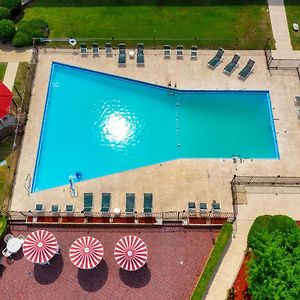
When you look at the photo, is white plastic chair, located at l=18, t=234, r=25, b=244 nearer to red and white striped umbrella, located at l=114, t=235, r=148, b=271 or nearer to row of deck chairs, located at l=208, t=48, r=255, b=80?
red and white striped umbrella, located at l=114, t=235, r=148, b=271

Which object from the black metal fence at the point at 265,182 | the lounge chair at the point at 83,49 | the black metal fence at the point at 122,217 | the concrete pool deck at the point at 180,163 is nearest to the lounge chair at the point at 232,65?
the concrete pool deck at the point at 180,163

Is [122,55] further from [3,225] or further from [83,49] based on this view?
[3,225]

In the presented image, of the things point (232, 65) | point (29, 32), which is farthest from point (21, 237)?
point (232, 65)

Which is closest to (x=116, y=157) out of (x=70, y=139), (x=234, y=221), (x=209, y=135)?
(x=70, y=139)

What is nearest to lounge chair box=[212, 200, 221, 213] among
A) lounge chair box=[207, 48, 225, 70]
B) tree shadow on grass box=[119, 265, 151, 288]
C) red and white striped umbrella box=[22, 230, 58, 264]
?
tree shadow on grass box=[119, 265, 151, 288]

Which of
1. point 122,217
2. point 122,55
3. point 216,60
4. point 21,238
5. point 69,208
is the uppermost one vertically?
point 122,55

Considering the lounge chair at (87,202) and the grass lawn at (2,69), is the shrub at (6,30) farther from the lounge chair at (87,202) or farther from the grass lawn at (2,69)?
the lounge chair at (87,202)
